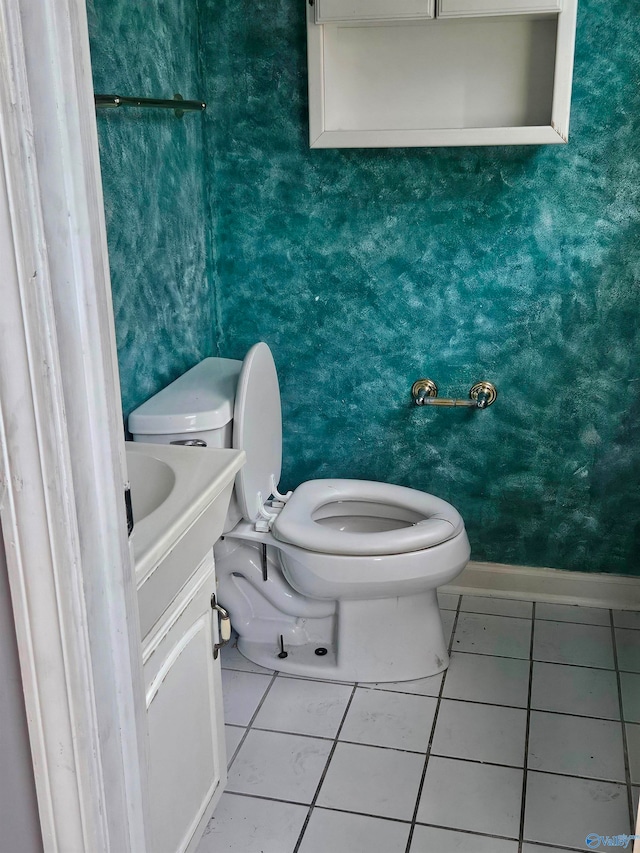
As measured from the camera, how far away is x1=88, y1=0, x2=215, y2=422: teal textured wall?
1.90 meters

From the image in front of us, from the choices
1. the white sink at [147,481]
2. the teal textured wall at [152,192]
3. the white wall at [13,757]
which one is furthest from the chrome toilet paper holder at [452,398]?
the white wall at [13,757]

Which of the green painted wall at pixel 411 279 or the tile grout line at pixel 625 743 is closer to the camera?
the tile grout line at pixel 625 743

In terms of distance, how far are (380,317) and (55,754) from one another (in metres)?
1.66

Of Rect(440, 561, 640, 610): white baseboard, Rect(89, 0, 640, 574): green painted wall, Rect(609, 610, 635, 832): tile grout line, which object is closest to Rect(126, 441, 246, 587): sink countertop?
Rect(89, 0, 640, 574): green painted wall

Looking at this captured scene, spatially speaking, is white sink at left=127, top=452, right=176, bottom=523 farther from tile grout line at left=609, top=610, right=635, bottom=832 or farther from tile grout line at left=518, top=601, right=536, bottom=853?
tile grout line at left=609, top=610, right=635, bottom=832

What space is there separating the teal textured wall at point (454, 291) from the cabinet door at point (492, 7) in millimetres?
230

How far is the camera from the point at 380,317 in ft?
8.02

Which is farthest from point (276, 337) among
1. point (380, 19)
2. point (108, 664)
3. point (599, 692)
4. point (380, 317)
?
point (108, 664)

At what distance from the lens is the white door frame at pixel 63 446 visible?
83 cm

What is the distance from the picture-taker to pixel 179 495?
146cm

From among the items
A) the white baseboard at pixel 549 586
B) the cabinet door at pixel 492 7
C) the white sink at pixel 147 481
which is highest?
the cabinet door at pixel 492 7

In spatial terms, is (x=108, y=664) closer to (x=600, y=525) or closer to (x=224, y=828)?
(x=224, y=828)

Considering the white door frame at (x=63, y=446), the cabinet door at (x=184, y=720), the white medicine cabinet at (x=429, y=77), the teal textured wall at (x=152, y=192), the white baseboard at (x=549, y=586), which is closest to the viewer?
the white door frame at (x=63, y=446)

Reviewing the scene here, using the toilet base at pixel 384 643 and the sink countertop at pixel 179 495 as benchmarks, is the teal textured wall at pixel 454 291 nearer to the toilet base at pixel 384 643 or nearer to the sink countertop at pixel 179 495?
the toilet base at pixel 384 643
